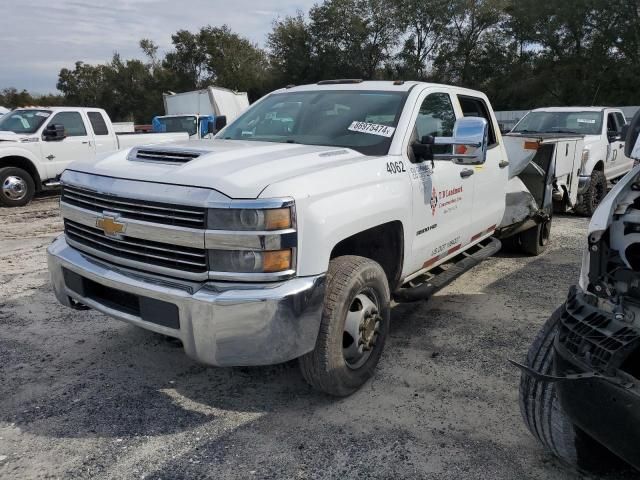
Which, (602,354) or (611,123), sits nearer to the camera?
(602,354)

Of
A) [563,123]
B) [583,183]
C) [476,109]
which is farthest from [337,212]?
[563,123]

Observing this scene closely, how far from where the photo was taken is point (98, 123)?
38.2 ft

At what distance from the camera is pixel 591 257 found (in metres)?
2.13

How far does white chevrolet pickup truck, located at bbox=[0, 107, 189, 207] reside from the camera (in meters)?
10.3

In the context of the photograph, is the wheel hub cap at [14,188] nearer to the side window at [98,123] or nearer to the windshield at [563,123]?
the side window at [98,123]

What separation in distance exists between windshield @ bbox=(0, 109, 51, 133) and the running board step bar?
9.31 metres

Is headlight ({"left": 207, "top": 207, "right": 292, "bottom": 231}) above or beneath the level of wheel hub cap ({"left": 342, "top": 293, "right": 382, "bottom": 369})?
above

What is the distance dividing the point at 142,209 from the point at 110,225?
257 millimetres

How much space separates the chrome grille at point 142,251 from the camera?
2670 millimetres

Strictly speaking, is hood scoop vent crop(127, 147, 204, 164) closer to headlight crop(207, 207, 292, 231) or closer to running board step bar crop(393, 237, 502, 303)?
headlight crop(207, 207, 292, 231)

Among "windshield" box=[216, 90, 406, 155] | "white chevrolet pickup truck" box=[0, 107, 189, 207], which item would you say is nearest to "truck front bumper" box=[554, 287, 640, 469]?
"windshield" box=[216, 90, 406, 155]

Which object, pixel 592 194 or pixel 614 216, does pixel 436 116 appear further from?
pixel 592 194

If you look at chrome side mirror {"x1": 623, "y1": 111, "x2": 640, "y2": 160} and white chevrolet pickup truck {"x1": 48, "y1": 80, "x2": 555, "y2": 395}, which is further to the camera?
white chevrolet pickup truck {"x1": 48, "y1": 80, "x2": 555, "y2": 395}

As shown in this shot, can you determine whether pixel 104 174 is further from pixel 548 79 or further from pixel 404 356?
pixel 548 79
